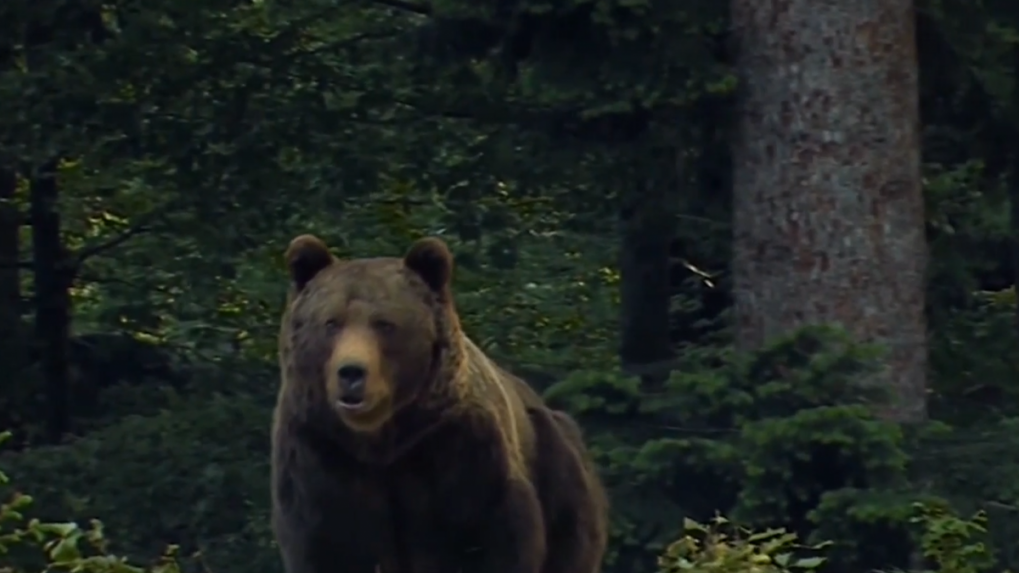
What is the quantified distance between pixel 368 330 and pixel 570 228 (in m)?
6.36

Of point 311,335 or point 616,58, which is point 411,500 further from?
point 616,58

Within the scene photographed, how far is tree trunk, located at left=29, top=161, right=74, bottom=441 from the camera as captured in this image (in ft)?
40.1

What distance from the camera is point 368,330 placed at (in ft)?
20.0

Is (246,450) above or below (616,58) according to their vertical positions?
below

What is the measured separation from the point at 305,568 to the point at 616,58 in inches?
133

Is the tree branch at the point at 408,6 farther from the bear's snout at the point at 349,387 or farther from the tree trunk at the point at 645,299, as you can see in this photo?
the bear's snout at the point at 349,387

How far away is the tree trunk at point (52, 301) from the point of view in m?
12.2

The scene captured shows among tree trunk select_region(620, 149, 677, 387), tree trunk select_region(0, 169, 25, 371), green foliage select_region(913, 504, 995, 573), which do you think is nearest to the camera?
green foliage select_region(913, 504, 995, 573)

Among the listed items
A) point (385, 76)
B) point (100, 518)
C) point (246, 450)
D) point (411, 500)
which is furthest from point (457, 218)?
point (411, 500)

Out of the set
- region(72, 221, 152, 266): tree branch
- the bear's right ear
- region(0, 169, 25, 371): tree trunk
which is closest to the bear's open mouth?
the bear's right ear

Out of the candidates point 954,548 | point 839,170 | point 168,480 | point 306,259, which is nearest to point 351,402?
point 306,259

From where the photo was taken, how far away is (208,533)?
1071 centimetres

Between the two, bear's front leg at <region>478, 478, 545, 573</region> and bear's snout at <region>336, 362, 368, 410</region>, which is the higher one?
bear's snout at <region>336, 362, 368, 410</region>

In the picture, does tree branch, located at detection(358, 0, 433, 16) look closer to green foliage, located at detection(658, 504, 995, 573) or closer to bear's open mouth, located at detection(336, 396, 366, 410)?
green foliage, located at detection(658, 504, 995, 573)
